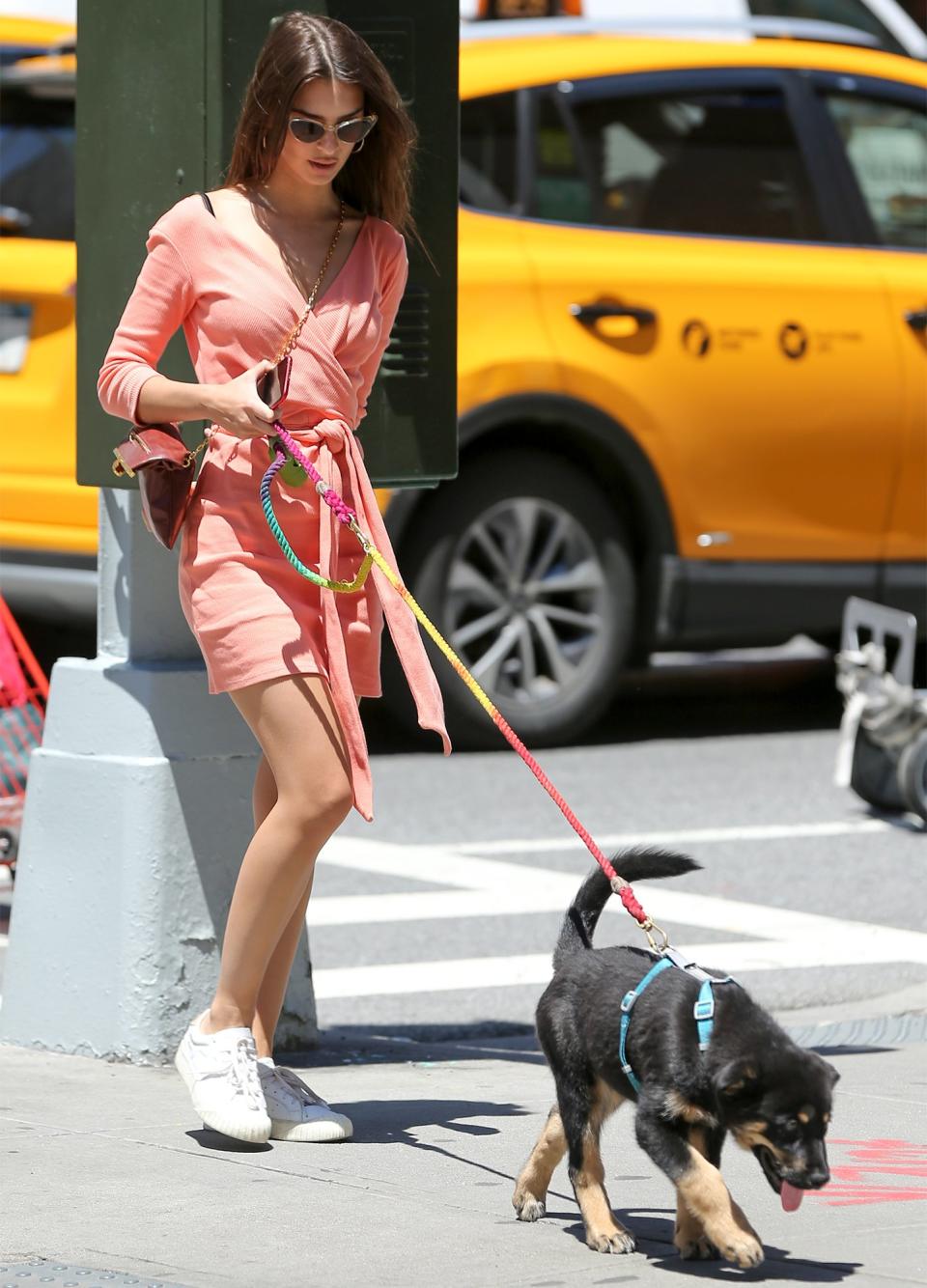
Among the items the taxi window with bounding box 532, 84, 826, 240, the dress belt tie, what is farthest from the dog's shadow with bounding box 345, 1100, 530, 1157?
the taxi window with bounding box 532, 84, 826, 240

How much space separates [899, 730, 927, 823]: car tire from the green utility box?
324cm

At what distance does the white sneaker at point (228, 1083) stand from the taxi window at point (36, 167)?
493 centimetres

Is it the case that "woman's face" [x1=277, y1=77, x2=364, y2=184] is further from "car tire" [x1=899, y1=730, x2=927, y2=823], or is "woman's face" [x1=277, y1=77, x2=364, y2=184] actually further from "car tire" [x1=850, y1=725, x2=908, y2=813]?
"car tire" [x1=850, y1=725, x2=908, y2=813]

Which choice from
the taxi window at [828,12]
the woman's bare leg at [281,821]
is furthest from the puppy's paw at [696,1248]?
the taxi window at [828,12]

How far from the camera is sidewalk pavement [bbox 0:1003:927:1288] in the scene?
13.4 feet

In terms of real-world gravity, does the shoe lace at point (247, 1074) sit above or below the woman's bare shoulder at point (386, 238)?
below

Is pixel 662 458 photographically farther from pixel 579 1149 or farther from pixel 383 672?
pixel 579 1149

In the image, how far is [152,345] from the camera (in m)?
4.80

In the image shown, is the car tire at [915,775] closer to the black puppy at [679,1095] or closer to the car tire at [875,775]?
the car tire at [875,775]

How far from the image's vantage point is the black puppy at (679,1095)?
389cm

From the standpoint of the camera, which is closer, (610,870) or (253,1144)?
(610,870)

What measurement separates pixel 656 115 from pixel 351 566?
524cm

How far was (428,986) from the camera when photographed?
6402 millimetres

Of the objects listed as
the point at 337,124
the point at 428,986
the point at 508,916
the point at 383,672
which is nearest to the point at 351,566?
the point at 337,124
